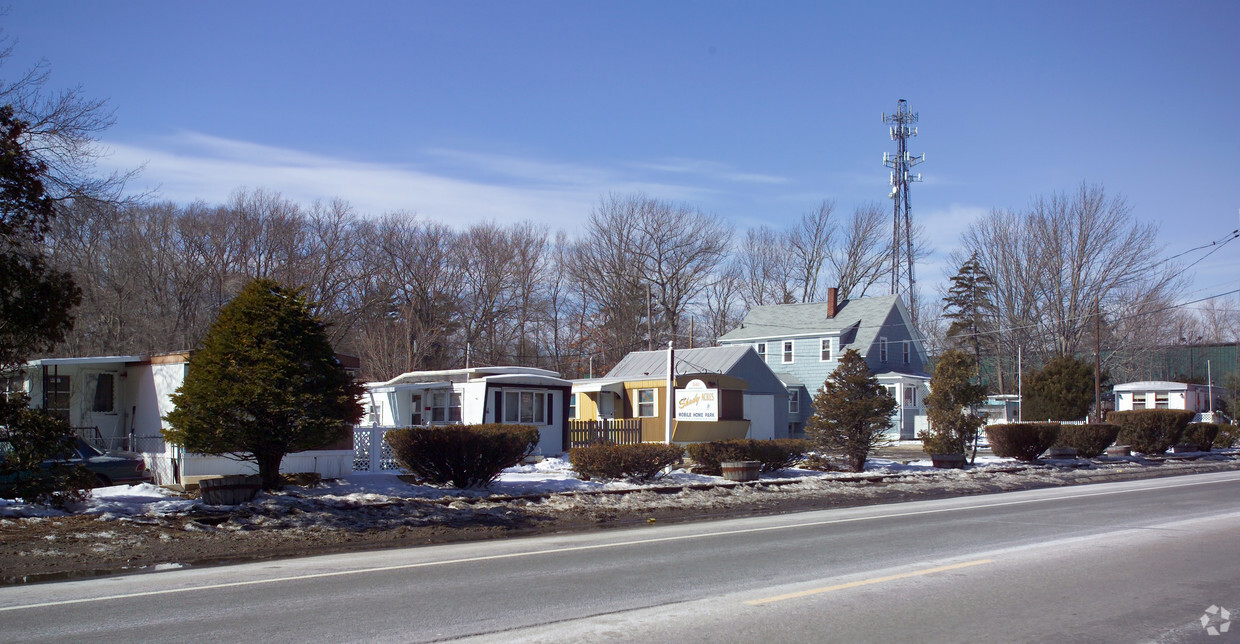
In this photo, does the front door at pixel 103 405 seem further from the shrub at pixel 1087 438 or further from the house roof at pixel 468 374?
the shrub at pixel 1087 438

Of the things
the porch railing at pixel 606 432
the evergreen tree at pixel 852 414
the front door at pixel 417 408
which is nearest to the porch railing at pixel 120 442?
the front door at pixel 417 408

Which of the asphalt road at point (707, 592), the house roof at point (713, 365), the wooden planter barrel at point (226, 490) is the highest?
the house roof at point (713, 365)

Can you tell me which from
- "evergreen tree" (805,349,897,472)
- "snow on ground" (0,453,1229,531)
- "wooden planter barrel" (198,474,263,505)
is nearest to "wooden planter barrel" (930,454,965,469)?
"snow on ground" (0,453,1229,531)

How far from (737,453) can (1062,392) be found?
29870mm

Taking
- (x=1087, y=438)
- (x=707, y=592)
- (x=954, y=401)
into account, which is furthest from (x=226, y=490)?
(x=1087, y=438)

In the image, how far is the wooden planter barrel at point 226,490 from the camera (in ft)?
47.4

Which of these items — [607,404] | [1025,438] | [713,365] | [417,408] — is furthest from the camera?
[713,365]

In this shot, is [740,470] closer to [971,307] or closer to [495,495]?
[495,495]

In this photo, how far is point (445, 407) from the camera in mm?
32156

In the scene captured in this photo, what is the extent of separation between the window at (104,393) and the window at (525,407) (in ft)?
40.8

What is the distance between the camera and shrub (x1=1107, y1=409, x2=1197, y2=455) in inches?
1382

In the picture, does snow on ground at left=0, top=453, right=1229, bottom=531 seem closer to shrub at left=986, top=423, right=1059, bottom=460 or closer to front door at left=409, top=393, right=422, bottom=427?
shrub at left=986, top=423, right=1059, bottom=460

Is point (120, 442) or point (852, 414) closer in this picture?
point (120, 442)

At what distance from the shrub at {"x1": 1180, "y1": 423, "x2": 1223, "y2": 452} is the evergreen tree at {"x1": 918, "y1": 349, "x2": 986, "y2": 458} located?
15843mm
